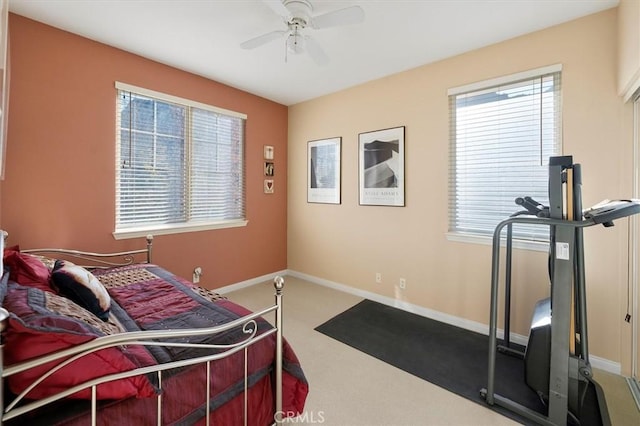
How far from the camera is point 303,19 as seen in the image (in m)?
2.14

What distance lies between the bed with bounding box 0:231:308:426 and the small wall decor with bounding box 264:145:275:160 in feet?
8.72

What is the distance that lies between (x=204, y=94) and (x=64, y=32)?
1.34 metres

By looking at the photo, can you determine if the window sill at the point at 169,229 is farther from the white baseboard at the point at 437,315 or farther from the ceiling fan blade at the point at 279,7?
the ceiling fan blade at the point at 279,7

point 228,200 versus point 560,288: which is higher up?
point 228,200

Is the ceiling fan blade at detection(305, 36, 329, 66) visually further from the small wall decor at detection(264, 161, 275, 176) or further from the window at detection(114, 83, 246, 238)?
the small wall decor at detection(264, 161, 275, 176)

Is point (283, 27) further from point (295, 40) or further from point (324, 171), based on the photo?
point (324, 171)

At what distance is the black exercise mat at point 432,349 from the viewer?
204 centimetres

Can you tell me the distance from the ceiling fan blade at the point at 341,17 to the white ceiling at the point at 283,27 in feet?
0.89

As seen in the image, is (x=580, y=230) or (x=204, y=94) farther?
(x=204, y=94)

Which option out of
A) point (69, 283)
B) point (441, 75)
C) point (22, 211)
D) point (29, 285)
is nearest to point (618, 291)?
point (441, 75)

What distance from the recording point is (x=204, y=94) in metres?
3.60

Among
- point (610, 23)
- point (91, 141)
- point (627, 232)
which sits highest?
point (610, 23)

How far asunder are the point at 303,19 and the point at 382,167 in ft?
6.25

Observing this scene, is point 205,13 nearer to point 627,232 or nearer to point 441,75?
point 441,75
